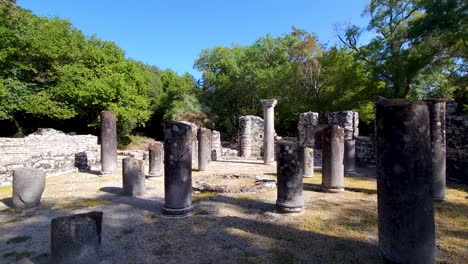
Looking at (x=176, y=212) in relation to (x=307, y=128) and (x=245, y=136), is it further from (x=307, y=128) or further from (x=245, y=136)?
(x=307, y=128)

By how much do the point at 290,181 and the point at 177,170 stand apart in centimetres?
272

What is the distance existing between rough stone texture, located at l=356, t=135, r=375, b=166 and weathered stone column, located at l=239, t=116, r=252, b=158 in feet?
24.7

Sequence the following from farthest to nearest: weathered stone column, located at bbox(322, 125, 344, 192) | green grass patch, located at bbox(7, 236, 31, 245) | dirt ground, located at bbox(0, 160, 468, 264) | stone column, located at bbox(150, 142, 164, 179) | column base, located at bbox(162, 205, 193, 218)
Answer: stone column, located at bbox(150, 142, 164, 179)
weathered stone column, located at bbox(322, 125, 344, 192)
column base, located at bbox(162, 205, 193, 218)
green grass patch, located at bbox(7, 236, 31, 245)
dirt ground, located at bbox(0, 160, 468, 264)

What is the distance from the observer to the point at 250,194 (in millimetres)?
9508

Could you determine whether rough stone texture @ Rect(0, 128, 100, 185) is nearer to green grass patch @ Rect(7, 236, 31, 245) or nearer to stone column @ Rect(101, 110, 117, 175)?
stone column @ Rect(101, 110, 117, 175)

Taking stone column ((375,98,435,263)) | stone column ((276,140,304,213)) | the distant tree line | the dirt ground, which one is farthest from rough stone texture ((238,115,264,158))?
stone column ((375,98,435,263))

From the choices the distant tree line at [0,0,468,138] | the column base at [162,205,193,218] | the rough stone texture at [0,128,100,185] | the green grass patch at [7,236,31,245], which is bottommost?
the green grass patch at [7,236,31,245]

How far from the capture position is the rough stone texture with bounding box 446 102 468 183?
34.7 feet

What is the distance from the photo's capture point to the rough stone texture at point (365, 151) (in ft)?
51.2

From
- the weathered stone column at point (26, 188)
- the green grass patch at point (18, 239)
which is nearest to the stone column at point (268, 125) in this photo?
the weathered stone column at point (26, 188)

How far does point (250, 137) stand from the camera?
71.6ft

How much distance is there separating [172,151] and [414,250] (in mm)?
5097

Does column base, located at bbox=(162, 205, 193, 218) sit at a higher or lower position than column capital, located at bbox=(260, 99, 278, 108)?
lower

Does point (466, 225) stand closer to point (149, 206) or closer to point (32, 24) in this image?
Answer: point (149, 206)
